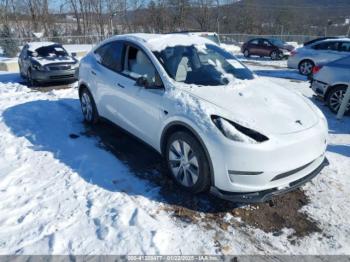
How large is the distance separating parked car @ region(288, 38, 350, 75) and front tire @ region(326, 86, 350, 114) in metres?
5.49

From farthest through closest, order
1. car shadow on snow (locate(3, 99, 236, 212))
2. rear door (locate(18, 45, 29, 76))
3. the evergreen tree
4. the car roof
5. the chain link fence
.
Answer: the chain link fence < the evergreen tree < rear door (locate(18, 45, 29, 76)) < the car roof < car shadow on snow (locate(3, 99, 236, 212))

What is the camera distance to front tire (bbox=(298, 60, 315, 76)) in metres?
12.3

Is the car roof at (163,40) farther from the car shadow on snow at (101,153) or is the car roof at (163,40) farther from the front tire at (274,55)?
the front tire at (274,55)

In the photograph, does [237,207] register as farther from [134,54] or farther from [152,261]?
[134,54]

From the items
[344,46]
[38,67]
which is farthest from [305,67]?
[38,67]

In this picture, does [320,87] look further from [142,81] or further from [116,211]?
[116,211]

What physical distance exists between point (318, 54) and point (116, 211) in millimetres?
11686

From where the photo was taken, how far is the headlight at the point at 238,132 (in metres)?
3.00

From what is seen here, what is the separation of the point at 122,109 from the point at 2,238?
2331 mm

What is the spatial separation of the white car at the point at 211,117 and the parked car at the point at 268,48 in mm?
15414

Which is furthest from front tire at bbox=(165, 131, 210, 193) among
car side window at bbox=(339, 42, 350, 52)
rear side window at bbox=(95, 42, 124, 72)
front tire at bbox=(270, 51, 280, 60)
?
front tire at bbox=(270, 51, 280, 60)

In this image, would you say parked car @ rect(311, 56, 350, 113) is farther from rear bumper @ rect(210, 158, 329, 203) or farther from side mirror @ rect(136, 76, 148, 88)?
side mirror @ rect(136, 76, 148, 88)

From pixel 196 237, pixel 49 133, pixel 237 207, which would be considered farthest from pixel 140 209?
pixel 49 133

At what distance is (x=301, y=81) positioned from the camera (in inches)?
428
